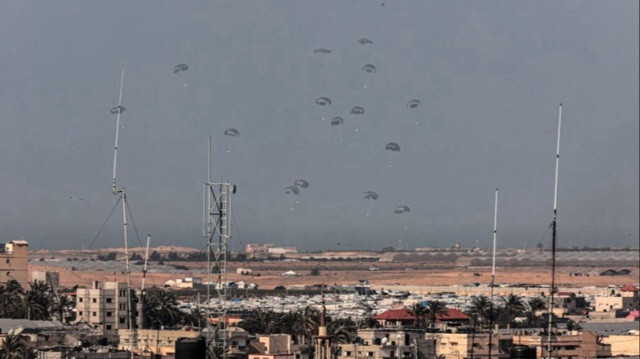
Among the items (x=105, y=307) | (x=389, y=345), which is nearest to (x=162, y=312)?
(x=105, y=307)

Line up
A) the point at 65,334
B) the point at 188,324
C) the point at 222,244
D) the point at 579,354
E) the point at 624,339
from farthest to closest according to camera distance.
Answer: the point at 188,324
the point at 624,339
the point at 579,354
the point at 65,334
the point at 222,244

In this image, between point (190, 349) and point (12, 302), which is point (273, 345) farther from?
point (190, 349)

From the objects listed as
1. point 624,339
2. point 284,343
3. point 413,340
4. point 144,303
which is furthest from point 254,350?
point 624,339

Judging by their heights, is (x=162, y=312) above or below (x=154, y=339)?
above

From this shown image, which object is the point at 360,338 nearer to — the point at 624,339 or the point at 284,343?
the point at 284,343

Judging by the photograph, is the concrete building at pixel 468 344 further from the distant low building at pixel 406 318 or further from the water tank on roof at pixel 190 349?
the water tank on roof at pixel 190 349

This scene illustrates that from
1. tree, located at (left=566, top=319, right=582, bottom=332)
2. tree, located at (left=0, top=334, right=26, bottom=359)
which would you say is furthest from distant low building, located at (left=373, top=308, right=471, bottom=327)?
tree, located at (left=0, top=334, right=26, bottom=359)

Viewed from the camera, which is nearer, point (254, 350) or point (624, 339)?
point (254, 350)
